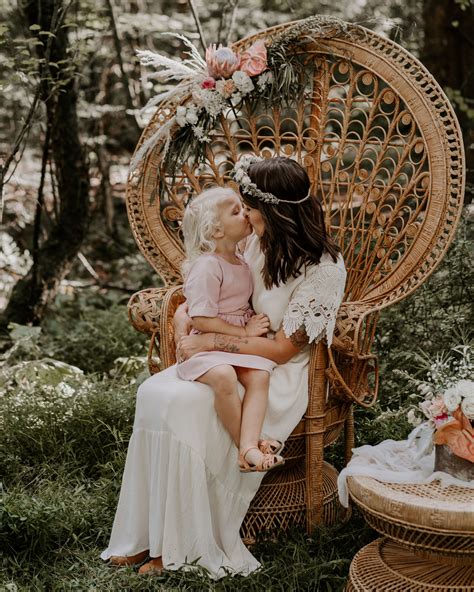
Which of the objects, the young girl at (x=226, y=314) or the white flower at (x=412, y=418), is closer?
the white flower at (x=412, y=418)

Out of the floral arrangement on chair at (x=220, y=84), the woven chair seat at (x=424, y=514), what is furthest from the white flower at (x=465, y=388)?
the floral arrangement on chair at (x=220, y=84)

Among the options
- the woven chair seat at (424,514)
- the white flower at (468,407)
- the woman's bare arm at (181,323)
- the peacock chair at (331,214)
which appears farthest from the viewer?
the woman's bare arm at (181,323)

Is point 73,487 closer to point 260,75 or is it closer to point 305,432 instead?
point 305,432

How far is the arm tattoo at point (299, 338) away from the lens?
9.52 feet

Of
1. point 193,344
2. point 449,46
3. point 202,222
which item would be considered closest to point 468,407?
point 193,344

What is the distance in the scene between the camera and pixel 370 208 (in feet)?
11.2

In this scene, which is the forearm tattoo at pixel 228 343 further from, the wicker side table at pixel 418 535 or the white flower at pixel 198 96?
the white flower at pixel 198 96

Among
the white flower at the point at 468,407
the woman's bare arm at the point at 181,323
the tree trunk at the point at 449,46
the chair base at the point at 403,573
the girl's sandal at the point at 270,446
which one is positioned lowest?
the chair base at the point at 403,573

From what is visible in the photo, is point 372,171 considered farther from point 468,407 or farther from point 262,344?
point 468,407

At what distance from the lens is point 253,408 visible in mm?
2820

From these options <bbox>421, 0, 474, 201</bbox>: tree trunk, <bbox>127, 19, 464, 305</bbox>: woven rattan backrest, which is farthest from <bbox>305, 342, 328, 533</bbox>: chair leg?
<bbox>421, 0, 474, 201</bbox>: tree trunk

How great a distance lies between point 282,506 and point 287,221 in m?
1.04

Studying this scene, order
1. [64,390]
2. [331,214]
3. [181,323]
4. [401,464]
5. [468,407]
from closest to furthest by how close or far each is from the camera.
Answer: [468,407] → [401,464] → [181,323] → [331,214] → [64,390]

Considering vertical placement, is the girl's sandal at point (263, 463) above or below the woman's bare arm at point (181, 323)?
below
